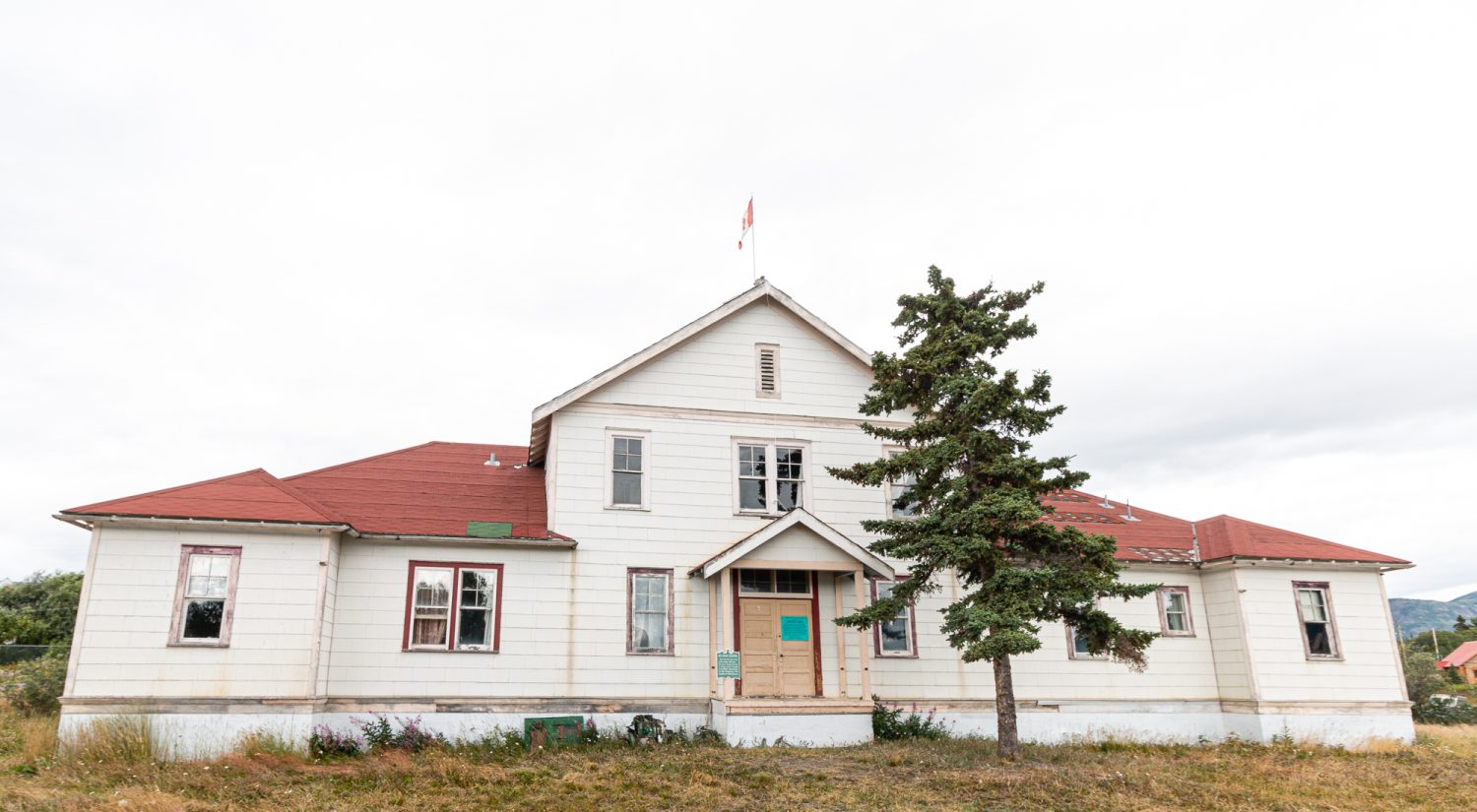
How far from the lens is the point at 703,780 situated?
1251 cm

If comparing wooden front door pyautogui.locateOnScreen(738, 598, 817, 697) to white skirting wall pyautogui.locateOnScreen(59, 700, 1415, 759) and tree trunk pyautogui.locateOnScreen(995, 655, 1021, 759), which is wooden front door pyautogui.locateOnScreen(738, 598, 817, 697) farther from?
tree trunk pyautogui.locateOnScreen(995, 655, 1021, 759)

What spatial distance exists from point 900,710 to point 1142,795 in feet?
19.8

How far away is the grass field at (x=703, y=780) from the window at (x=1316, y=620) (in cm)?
364

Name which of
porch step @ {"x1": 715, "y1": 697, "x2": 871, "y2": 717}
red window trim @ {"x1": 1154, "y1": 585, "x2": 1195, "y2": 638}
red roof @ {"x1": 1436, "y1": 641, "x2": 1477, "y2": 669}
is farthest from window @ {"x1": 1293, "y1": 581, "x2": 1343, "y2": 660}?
red roof @ {"x1": 1436, "y1": 641, "x2": 1477, "y2": 669}

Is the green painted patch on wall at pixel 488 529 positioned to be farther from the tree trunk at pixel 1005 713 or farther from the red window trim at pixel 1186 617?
the red window trim at pixel 1186 617

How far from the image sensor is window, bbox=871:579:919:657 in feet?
60.4

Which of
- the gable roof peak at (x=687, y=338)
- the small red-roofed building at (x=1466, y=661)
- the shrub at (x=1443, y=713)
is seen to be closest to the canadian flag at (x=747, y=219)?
the gable roof peak at (x=687, y=338)

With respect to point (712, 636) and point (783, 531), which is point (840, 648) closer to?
point (712, 636)

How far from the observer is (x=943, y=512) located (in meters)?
14.7

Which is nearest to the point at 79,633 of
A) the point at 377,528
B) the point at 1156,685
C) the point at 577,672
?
the point at 377,528

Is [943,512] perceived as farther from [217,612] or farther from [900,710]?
[217,612]

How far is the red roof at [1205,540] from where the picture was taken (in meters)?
19.8

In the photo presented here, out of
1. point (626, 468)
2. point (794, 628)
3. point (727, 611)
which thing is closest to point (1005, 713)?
point (794, 628)

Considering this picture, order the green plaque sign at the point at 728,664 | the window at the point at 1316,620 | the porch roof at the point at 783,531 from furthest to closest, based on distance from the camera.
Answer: the window at the point at 1316,620 → the porch roof at the point at 783,531 → the green plaque sign at the point at 728,664
